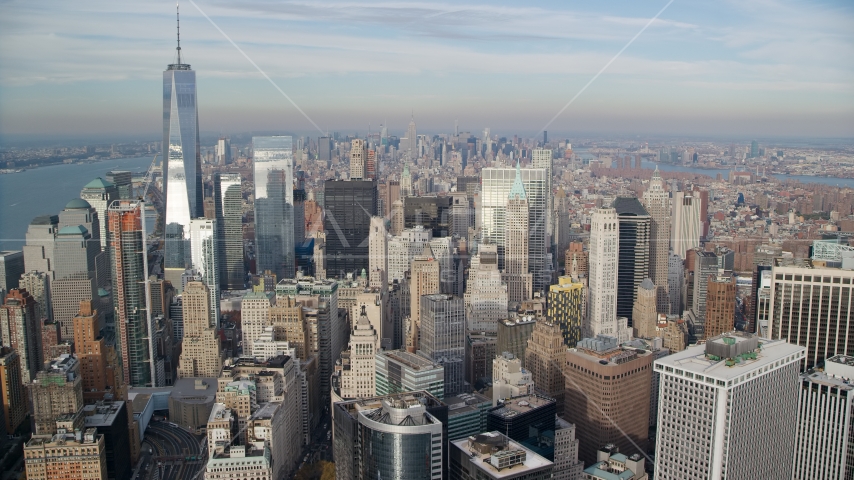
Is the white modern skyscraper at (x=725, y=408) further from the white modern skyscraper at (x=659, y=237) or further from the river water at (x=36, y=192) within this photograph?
the river water at (x=36, y=192)

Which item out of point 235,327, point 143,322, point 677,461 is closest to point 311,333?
point 235,327

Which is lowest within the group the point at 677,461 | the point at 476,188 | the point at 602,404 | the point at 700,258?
the point at 602,404

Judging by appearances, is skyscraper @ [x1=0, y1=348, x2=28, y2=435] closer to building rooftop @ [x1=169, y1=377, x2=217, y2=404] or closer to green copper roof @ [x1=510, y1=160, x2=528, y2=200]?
building rooftop @ [x1=169, y1=377, x2=217, y2=404]

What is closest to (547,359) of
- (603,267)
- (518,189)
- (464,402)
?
(464,402)

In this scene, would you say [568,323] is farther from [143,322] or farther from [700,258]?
[143,322]

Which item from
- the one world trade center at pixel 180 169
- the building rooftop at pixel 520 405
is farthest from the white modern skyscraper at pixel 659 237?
the one world trade center at pixel 180 169

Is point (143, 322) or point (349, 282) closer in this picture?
point (143, 322)
